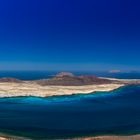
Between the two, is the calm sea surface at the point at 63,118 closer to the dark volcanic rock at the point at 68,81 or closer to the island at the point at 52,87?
the island at the point at 52,87

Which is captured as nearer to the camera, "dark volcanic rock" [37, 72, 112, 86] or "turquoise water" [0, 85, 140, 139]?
"turquoise water" [0, 85, 140, 139]

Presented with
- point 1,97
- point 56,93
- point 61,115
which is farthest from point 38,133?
point 56,93

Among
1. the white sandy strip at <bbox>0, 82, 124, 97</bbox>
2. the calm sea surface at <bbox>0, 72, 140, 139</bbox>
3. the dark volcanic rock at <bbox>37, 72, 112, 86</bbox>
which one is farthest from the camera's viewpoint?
the dark volcanic rock at <bbox>37, 72, 112, 86</bbox>

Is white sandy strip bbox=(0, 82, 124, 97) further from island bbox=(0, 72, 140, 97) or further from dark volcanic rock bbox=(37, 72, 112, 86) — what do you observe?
dark volcanic rock bbox=(37, 72, 112, 86)

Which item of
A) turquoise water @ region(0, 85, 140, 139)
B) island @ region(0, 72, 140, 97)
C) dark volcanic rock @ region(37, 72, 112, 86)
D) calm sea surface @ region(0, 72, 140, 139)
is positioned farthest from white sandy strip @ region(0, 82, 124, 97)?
dark volcanic rock @ region(37, 72, 112, 86)

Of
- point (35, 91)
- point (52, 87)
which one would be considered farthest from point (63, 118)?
point (52, 87)

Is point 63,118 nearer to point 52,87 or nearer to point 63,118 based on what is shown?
point 63,118

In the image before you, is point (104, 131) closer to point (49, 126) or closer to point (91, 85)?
point (49, 126)

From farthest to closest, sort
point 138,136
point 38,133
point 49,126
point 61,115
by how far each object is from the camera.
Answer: point 61,115 < point 49,126 < point 38,133 < point 138,136
